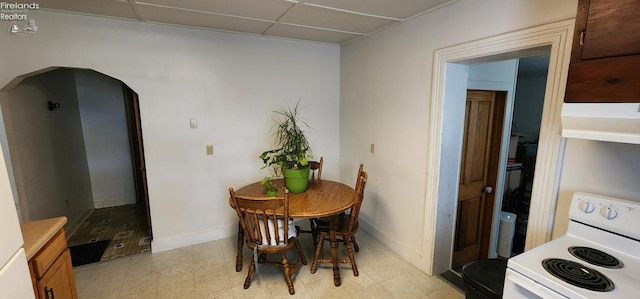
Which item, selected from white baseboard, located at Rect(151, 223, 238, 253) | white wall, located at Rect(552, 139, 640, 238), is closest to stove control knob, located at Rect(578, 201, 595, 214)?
white wall, located at Rect(552, 139, 640, 238)

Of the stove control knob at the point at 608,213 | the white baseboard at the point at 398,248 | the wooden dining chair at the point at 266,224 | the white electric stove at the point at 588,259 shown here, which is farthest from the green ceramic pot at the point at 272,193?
the stove control knob at the point at 608,213

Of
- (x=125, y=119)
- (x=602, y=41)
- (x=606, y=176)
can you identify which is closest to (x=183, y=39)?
(x=125, y=119)

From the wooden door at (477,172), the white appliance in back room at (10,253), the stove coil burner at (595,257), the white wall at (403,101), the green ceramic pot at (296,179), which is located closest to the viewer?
the white appliance in back room at (10,253)

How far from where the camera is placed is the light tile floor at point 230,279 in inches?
88.7

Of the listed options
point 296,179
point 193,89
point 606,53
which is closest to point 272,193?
point 296,179

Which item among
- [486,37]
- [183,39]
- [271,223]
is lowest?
[271,223]

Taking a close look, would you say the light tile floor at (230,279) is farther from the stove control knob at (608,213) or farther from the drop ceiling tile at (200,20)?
the drop ceiling tile at (200,20)

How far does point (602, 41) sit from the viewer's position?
112 cm

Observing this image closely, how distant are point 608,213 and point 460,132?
1199 mm

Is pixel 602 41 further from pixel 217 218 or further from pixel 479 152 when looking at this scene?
pixel 217 218

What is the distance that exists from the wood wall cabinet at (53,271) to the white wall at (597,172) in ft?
9.07

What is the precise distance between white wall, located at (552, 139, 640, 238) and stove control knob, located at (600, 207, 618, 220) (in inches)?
4.9

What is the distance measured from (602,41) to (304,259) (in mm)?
2477

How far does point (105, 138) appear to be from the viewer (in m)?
4.16
